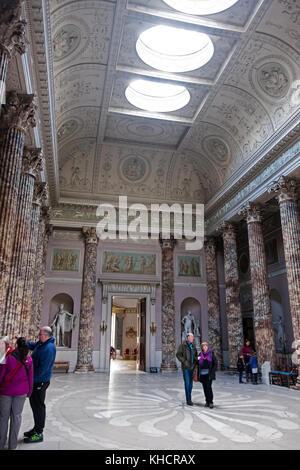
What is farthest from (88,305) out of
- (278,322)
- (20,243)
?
(278,322)

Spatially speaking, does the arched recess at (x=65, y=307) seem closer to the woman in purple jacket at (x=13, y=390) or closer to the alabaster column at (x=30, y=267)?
the alabaster column at (x=30, y=267)

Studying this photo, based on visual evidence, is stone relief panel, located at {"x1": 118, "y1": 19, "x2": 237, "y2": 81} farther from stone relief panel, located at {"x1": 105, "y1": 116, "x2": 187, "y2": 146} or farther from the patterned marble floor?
the patterned marble floor

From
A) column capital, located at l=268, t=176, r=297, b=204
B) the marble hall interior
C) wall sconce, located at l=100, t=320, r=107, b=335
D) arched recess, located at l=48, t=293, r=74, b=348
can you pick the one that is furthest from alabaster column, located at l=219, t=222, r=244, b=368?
arched recess, located at l=48, t=293, r=74, b=348

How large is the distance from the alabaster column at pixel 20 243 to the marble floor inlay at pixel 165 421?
2317mm

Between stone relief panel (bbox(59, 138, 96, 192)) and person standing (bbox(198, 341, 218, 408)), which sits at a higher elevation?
stone relief panel (bbox(59, 138, 96, 192))

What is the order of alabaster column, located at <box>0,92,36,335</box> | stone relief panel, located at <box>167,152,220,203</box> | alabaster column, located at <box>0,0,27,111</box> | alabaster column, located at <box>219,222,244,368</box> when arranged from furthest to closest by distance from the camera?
stone relief panel, located at <box>167,152,220,203</box> < alabaster column, located at <box>219,222,244,368</box> < alabaster column, located at <box>0,92,36,335</box> < alabaster column, located at <box>0,0,27,111</box>

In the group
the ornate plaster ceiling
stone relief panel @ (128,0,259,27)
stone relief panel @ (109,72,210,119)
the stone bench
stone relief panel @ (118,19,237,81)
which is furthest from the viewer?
the stone bench

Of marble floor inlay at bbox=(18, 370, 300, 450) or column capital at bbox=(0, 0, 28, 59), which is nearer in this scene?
marble floor inlay at bbox=(18, 370, 300, 450)

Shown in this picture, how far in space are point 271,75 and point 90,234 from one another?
1110 cm

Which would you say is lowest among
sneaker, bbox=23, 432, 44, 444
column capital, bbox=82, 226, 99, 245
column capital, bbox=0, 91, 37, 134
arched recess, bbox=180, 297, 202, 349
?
sneaker, bbox=23, 432, 44, 444

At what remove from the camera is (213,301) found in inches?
735

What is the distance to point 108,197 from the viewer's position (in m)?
18.8

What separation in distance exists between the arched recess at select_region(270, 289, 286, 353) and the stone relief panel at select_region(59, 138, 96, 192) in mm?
11279

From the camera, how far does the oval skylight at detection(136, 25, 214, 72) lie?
489 inches
